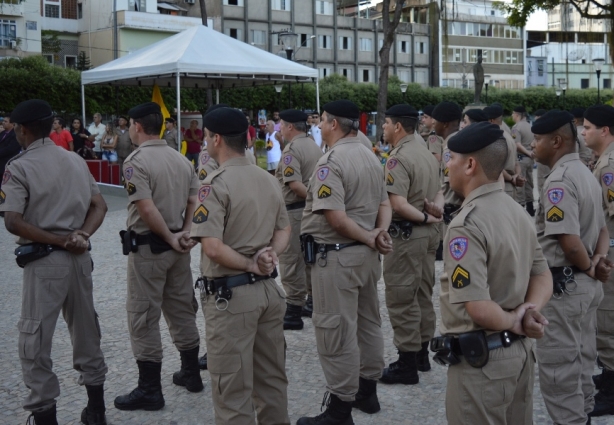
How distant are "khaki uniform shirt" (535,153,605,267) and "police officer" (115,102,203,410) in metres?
2.50

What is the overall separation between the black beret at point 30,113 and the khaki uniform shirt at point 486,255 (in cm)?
298

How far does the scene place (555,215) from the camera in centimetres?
464

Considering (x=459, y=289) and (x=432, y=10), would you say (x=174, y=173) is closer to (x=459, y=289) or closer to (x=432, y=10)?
(x=459, y=289)

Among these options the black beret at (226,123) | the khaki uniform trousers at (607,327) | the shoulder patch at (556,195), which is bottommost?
the khaki uniform trousers at (607,327)

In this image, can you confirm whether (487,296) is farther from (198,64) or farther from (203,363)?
(198,64)

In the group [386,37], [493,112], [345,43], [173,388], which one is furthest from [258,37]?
[173,388]

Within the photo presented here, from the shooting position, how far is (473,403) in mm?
3443

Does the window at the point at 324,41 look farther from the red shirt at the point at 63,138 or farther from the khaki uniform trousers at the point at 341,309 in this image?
the khaki uniform trousers at the point at 341,309

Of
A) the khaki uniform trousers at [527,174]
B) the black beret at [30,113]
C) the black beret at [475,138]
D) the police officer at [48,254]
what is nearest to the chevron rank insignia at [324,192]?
the police officer at [48,254]

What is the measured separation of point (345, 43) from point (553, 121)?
71.1 meters

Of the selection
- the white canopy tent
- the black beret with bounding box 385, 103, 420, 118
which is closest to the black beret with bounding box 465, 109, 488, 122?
the black beret with bounding box 385, 103, 420, 118

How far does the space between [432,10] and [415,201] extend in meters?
19.8

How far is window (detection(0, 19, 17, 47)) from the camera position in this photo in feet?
164

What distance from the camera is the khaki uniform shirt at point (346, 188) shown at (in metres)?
5.26
